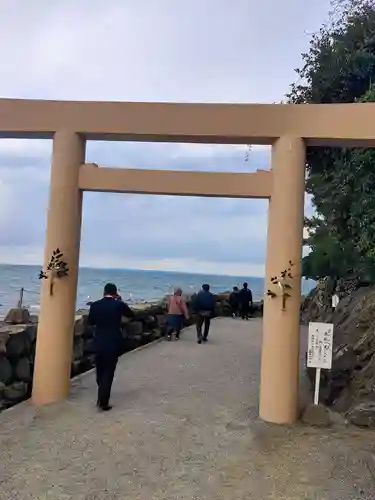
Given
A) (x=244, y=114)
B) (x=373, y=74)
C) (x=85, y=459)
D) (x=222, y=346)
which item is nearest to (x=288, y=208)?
(x=244, y=114)

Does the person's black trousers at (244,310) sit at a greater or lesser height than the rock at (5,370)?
greater

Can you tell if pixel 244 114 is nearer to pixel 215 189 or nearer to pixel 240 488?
pixel 215 189

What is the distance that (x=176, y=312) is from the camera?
45.7 feet

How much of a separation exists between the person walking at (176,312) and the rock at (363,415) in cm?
734

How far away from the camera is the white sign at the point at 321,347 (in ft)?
23.2

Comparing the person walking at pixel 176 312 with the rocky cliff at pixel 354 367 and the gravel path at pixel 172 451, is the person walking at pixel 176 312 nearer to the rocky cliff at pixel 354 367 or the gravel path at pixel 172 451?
the rocky cliff at pixel 354 367

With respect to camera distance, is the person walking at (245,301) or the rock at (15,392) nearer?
the rock at (15,392)

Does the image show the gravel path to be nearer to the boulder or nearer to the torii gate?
the torii gate

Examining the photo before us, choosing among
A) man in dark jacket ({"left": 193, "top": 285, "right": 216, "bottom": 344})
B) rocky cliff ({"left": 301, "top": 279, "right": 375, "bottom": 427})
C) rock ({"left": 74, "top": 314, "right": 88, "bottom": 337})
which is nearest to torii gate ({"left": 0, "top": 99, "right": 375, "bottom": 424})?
rocky cliff ({"left": 301, "top": 279, "right": 375, "bottom": 427})

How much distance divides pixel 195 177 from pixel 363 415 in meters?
3.55

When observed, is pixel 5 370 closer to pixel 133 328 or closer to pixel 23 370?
pixel 23 370

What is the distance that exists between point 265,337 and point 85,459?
265 centimetres

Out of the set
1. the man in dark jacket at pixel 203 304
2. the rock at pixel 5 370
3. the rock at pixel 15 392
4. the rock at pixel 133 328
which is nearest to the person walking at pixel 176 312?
the man in dark jacket at pixel 203 304

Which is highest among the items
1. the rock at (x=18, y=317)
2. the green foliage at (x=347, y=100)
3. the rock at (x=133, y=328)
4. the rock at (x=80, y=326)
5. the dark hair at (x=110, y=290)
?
the green foliage at (x=347, y=100)
